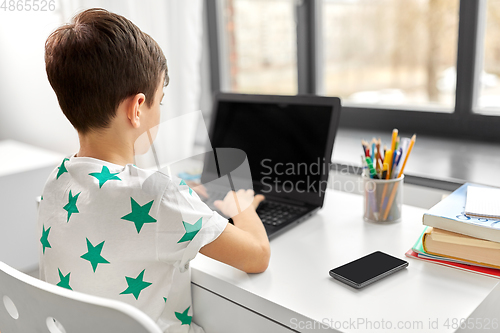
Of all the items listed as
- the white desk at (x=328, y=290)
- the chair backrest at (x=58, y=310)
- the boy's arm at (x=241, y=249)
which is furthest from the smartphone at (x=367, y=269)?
the chair backrest at (x=58, y=310)

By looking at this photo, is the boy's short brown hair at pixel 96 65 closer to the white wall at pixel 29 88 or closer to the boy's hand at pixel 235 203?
the boy's hand at pixel 235 203

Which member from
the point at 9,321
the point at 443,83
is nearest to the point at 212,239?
the point at 9,321

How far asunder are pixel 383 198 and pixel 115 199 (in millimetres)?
562

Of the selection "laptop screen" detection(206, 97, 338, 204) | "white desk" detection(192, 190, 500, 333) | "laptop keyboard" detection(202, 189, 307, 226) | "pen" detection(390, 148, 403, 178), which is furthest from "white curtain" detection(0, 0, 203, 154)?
"pen" detection(390, 148, 403, 178)

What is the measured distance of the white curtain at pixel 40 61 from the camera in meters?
1.31

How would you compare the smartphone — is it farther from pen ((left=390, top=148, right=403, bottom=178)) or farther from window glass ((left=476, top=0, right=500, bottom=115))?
window glass ((left=476, top=0, right=500, bottom=115))

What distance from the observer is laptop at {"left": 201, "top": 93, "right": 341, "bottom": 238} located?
102 cm

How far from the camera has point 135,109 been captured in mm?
775

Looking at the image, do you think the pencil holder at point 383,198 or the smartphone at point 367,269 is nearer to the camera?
the smartphone at point 367,269

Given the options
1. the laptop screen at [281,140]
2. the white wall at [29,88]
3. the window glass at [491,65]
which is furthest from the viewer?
the window glass at [491,65]

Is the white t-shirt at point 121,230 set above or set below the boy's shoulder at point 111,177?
below

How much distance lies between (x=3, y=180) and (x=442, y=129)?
145cm

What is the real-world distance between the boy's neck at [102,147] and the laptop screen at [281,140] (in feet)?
1.34

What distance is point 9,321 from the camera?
65 cm
